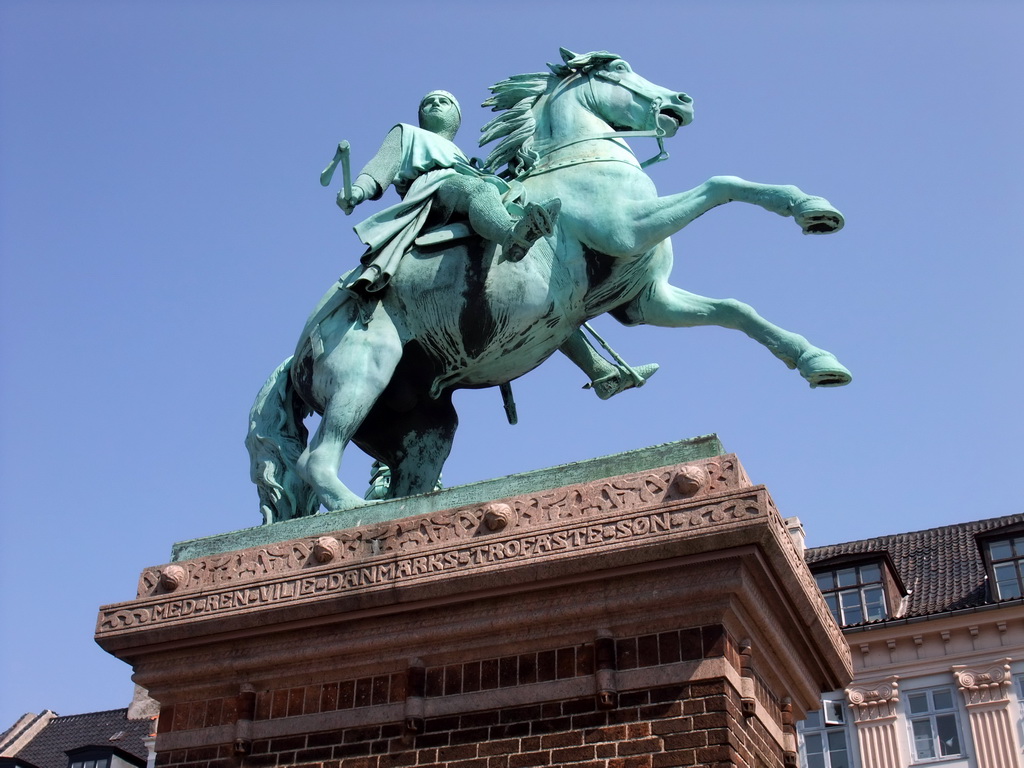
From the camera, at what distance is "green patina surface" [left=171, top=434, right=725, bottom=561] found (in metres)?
8.75

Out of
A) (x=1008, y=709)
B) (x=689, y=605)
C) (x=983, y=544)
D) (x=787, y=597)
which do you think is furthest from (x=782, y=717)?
(x=983, y=544)

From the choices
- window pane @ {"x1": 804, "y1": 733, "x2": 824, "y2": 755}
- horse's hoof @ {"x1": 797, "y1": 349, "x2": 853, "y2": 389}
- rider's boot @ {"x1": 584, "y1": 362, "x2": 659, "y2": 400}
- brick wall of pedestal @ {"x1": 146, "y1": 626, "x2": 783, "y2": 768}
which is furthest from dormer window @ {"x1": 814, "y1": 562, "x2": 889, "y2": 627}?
brick wall of pedestal @ {"x1": 146, "y1": 626, "x2": 783, "y2": 768}

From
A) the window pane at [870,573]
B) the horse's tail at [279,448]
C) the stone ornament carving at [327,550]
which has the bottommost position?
the stone ornament carving at [327,550]

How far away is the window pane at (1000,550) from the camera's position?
29116mm

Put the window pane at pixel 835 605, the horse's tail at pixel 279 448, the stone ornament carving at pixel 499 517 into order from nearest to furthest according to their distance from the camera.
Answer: the stone ornament carving at pixel 499 517 < the horse's tail at pixel 279 448 < the window pane at pixel 835 605

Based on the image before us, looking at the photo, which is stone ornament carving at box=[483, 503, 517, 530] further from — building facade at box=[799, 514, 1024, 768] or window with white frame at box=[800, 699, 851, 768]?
window with white frame at box=[800, 699, 851, 768]

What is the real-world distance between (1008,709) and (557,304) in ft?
67.4

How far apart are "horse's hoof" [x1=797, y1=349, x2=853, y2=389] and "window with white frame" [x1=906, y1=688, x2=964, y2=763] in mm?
20084

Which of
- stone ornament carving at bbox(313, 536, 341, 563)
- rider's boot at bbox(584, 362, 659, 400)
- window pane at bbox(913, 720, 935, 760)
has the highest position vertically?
window pane at bbox(913, 720, 935, 760)

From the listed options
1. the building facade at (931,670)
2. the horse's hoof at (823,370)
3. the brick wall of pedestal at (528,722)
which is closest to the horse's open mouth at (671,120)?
the horse's hoof at (823,370)

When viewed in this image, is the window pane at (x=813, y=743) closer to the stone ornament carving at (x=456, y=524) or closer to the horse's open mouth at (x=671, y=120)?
the horse's open mouth at (x=671, y=120)

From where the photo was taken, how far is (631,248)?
996 cm

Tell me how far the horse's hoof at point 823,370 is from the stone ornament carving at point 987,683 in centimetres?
1967

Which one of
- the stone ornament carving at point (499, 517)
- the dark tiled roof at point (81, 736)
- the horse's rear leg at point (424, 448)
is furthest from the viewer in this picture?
the dark tiled roof at point (81, 736)
